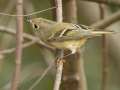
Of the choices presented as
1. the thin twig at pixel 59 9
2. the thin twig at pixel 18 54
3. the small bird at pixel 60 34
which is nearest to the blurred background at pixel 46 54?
the small bird at pixel 60 34

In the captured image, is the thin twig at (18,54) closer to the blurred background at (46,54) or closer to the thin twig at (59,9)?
the thin twig at (59,9)

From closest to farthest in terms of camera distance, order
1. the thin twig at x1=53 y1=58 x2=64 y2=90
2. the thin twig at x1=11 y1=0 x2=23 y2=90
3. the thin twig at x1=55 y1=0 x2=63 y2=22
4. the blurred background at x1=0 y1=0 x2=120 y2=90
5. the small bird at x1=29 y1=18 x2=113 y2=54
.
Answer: the thin twig at x1=11 y1=0 x2=23 y2=90
the thin twig at x1=53 y1=58 x2=64 y2=90
the thin twig at x1=55 y1=0 x2=63 y2=22
the small bird at x1=29 y1=18 x2=113 y2=54
the blurred background at x1=0 y1=0 x2=120 y2=90

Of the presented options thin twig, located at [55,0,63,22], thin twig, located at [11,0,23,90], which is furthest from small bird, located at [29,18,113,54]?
thin twig, located at [11,0,23,90]

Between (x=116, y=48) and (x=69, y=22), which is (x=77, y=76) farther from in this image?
(x=116, y=48)

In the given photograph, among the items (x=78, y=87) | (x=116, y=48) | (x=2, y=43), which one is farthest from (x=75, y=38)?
(x=116, y=48)

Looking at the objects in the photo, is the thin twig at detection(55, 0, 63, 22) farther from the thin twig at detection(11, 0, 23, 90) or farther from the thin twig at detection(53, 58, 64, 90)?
the thin twig at detection(11, 0, 23, 90)

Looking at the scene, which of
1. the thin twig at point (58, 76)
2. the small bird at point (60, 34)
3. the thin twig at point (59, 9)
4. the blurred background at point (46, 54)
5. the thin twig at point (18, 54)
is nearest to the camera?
the thin twig at point (18, 54)

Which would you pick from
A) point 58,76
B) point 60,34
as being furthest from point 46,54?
point 58,76
